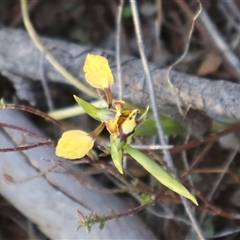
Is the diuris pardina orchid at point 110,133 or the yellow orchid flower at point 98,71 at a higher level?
the yellow orchid flower at point 98,71

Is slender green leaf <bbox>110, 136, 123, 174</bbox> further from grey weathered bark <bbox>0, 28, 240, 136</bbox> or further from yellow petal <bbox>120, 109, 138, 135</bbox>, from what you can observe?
grey weathered bark <bbox>0, 28, 240, 136</bbox>

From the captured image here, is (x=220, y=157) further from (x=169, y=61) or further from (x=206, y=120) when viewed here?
(x=169, y=61)

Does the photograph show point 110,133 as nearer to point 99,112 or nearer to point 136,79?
point 99,112

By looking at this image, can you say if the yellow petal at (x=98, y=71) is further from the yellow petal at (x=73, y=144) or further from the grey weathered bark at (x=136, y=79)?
the grey weathered bark at (x=136, y=79)

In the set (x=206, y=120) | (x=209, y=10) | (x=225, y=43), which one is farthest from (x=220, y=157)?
(x=209, y=10)

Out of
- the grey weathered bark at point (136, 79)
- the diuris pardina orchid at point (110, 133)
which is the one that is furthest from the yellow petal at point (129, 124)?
the grey weathered bark at point (136, 79)

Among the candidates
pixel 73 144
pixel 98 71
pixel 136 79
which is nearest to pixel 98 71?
pixel 98 71
